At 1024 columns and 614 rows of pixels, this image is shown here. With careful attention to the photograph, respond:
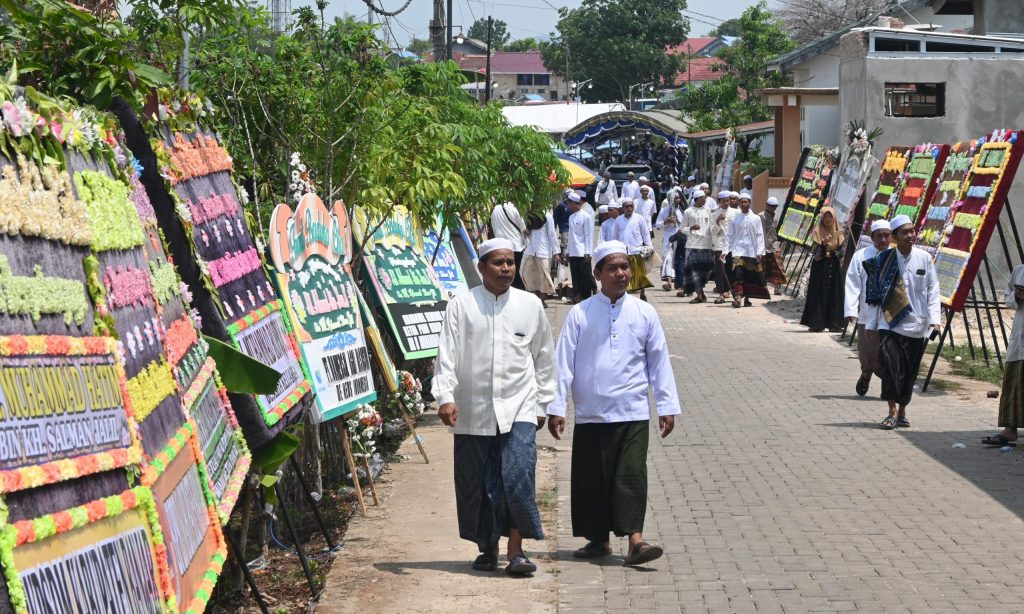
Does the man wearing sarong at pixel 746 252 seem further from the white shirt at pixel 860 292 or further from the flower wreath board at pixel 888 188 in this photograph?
the white shirt at pixel 860 292

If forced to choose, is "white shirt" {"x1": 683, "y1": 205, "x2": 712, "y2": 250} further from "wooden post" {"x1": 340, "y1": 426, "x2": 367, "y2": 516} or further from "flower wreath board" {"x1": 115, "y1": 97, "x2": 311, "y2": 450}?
"flower wreath board" {"x1": 115, "y1": 97, "x2": 311, "y2": 450}

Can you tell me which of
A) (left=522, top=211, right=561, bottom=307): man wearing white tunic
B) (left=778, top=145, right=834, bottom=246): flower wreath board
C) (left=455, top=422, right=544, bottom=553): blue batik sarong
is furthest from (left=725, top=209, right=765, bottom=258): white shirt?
(left=455, top=422, right=544, bottom=553): blue batik sarong

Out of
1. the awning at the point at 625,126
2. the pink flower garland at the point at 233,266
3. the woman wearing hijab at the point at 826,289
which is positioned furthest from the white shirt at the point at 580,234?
the awning at the point at 625,126

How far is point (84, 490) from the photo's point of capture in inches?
135

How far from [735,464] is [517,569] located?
3.46m

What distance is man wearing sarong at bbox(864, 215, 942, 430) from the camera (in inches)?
457

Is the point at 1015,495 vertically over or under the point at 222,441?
under

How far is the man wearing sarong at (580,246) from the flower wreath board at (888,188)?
4855 millimetres

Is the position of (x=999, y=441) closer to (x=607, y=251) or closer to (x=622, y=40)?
(x=607, y=251)

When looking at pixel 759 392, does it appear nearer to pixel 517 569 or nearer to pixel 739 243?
pixel 517 569

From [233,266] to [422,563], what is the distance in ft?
6.92

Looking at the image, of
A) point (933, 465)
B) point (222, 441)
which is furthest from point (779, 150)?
point (222, 441)

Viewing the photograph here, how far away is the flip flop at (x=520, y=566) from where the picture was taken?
7148 millimetres

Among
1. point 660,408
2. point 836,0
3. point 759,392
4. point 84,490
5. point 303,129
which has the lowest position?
point 759,392
